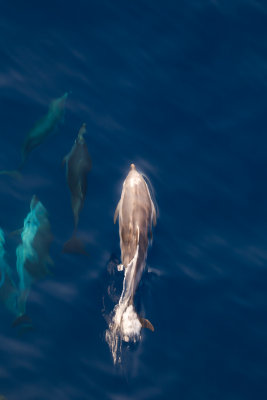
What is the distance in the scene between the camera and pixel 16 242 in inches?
282

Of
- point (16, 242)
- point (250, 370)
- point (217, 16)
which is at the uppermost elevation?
point (217, 16)

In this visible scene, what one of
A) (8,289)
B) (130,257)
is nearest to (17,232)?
(8,289)

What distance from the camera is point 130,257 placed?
6.80 meters

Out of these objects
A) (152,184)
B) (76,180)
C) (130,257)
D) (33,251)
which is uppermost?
(152,184)

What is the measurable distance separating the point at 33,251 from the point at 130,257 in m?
1.32

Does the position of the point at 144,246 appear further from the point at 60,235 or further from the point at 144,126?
the point at 144,126

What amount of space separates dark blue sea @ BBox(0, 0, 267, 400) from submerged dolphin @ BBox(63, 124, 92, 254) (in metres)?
0.18

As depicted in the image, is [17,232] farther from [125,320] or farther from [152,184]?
[152,184]

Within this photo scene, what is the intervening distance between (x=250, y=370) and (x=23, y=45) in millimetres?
5934

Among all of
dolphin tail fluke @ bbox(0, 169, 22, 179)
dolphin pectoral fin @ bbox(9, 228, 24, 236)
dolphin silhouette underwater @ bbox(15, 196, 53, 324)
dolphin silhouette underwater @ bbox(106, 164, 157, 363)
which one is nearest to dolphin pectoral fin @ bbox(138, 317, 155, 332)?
dolphin silhouette underwater @ bbox(106, 164, 157, 363)

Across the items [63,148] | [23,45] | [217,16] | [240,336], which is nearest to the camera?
[240,336]

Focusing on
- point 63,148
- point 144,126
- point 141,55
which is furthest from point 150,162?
point 141,55

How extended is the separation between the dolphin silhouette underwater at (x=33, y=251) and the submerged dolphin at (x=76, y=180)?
1.05ft

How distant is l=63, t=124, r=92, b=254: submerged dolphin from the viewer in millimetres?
7035
